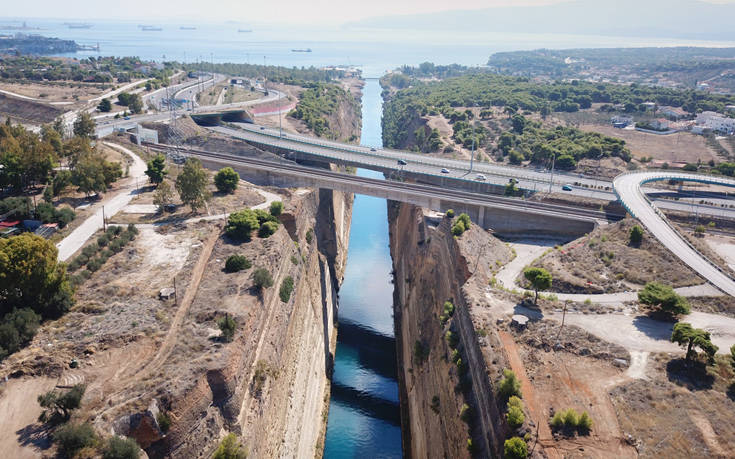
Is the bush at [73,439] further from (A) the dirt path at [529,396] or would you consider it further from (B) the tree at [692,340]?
(B) the tree at [692,340]

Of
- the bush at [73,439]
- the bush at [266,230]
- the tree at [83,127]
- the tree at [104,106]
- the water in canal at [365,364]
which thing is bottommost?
the water in canal at [365,364]

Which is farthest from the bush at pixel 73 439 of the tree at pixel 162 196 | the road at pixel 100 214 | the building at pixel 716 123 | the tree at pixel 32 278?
the building at pixel 716 123

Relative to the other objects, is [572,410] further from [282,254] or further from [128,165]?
[128,165]

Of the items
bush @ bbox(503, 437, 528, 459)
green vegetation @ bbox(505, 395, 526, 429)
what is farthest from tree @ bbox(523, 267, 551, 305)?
bush @ bbox(503, 437, 528, 459)

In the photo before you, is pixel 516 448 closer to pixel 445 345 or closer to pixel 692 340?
pixel 692 340

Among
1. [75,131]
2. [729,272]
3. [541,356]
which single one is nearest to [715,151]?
[729,272]

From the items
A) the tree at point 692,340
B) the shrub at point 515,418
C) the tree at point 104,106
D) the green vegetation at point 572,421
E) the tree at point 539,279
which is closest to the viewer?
the green vegetation at point 572,421
